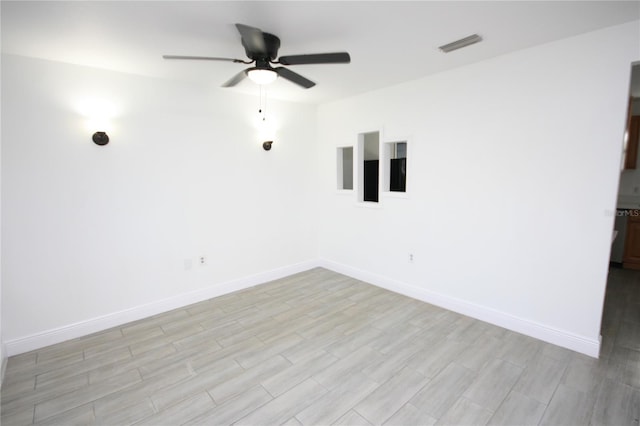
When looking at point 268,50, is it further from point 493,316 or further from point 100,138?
point 493,316

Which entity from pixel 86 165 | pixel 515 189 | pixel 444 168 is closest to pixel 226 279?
pixel 86 165

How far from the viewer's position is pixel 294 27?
87.7 inches

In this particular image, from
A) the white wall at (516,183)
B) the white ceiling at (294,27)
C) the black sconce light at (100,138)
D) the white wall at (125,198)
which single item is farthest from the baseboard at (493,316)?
the black sconce light at (100,138)

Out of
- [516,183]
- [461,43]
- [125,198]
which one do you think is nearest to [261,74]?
[461,43]

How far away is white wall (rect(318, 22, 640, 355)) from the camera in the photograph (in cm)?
241

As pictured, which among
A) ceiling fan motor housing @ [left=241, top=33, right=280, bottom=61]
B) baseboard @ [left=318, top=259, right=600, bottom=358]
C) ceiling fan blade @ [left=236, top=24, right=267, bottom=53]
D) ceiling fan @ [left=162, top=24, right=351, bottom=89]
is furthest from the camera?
baseboard @ [left=318, top=259, right=600, bottom=358]

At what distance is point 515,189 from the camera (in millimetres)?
2854

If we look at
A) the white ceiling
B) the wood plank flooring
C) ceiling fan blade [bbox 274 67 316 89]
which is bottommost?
the wood plank flooring

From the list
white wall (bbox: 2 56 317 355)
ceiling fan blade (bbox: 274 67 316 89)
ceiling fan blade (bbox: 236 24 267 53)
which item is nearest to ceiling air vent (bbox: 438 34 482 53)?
A: ceiling fan blade (bbox: 274 67 316 89)

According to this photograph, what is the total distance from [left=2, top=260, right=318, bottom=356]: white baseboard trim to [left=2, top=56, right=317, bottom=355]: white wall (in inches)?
0.5

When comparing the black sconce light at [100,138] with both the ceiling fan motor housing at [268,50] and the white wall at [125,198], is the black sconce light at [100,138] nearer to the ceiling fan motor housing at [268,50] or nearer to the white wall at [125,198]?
the white wall at [125,198]

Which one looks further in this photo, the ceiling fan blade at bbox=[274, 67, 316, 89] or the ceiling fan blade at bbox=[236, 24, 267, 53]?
the ceiling fan blade at bbox=[274, 67, 316, 89]

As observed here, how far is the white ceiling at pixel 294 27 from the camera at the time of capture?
1.96 meters

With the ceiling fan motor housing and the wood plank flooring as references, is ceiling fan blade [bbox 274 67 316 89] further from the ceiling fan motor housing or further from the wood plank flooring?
the wood plank flooring
